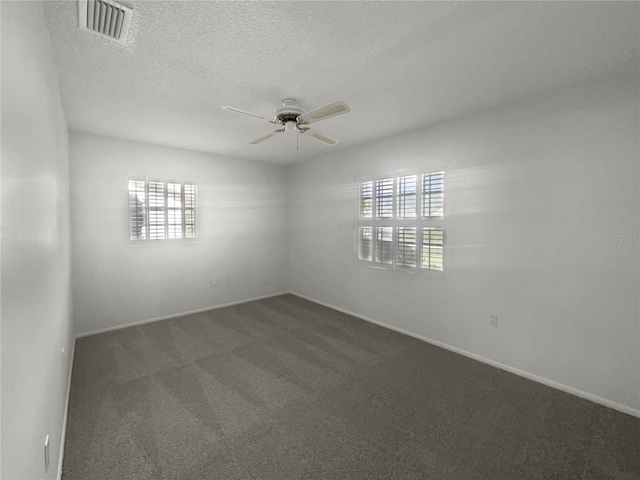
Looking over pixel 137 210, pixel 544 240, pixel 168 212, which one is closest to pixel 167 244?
pixel 168 212

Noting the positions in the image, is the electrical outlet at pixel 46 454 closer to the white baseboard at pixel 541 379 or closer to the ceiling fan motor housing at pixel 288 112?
the ceiling fan motor housing at pixel 288 112

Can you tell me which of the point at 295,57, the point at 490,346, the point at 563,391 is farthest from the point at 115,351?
the point at 563,391

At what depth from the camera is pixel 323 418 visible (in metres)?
2.18

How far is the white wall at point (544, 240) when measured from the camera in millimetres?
2270

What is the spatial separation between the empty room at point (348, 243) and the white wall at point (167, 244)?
0.13 ft

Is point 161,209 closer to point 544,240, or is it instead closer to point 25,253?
point 25,253

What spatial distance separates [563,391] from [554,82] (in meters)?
2.63

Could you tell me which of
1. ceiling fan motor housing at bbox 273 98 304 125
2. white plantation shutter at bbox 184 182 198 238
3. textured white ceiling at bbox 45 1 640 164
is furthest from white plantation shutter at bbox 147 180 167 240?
ceiling fan motor housing at bbox 273 98 304 125

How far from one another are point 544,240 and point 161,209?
4.70m

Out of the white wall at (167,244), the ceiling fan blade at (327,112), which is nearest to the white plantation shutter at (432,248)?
the ceiling fan blade at (327,112)

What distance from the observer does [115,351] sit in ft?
10.6

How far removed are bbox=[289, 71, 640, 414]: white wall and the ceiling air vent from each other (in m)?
3.00

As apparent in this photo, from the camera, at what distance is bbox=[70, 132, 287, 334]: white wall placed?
3.68 meters

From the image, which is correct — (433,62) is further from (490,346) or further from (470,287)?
(490,346)
